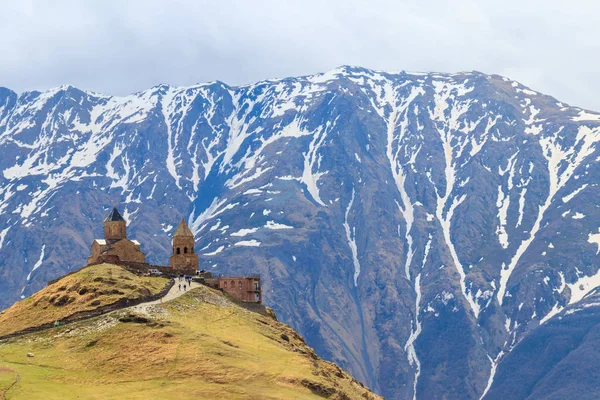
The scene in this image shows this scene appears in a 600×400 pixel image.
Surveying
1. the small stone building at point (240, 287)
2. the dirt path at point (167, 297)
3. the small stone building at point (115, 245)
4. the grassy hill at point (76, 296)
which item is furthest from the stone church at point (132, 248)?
the grassy hill at point (76, 296)

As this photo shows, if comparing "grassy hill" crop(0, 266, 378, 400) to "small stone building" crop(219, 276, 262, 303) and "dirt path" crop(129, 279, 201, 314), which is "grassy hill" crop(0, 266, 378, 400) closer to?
"dirt path" crop(129, 279, 201, 314)

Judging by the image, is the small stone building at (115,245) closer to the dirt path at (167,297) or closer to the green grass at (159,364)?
the dirt path at (167,297)

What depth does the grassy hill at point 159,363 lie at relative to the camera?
10775cm

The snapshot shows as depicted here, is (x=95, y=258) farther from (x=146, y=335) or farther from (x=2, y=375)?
(x=2, y=375)

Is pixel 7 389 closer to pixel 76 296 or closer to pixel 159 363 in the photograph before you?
pixel 159 363

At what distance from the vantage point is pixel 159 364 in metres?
116

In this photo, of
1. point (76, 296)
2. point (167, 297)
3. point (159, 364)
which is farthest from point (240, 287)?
point (159, 364)

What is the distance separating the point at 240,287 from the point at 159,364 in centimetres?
6080

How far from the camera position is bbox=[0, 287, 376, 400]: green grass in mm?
107812

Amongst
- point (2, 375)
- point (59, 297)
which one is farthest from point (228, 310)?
point (2, 375)

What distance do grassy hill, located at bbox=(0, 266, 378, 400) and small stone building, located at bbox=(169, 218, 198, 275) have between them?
152 feet

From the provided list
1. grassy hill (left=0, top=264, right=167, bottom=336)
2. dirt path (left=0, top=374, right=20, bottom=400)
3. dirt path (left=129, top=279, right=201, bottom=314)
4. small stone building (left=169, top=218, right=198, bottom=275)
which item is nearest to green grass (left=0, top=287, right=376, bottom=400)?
dirt path (left=0, top=374, right=20, bottom=400)

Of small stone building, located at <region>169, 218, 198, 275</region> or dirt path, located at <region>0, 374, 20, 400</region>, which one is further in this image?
small stone building, located at <region>169, 218, 198, 275</region>

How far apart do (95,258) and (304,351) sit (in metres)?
58.4
